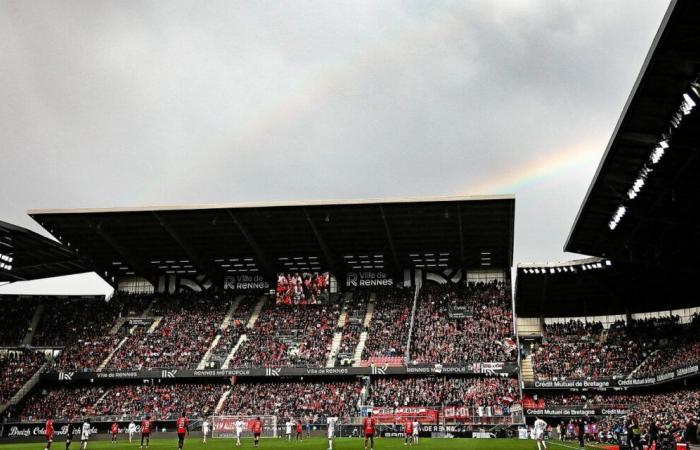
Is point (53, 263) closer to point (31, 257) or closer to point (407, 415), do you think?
point (31, 257)

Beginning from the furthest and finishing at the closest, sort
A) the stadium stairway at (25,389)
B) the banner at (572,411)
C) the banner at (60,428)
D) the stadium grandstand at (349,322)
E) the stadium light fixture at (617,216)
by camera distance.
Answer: the stadium stairway at (25,389), the banner at (60,428), the banner at (572,411), the stadium grandstand at (349,322), the stadium light fixture at (617,216)

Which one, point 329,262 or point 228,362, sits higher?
point 329,262

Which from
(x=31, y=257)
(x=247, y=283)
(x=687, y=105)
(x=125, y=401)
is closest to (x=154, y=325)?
(x=247, y=283)

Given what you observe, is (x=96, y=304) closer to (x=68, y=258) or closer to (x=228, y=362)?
(x=68, y=258)

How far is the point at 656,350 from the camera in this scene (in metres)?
63.5

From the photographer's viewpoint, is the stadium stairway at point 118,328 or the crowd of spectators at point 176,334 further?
the stadium stairway at point 118,328

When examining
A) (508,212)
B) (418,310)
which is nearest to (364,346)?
(418,310)

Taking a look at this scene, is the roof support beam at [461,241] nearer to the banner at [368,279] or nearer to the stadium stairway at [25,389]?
the banner at [368,279]

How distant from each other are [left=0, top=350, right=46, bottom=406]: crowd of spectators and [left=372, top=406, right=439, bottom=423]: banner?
35.5m

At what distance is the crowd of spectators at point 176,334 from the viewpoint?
6950 cm

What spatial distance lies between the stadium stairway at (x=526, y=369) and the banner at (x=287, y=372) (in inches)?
267

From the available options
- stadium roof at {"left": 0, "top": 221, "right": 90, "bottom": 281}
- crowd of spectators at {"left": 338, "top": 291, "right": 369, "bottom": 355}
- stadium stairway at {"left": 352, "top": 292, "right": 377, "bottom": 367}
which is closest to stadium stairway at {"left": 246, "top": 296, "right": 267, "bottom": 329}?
crowd of spectators at {"left": 338, "top": 291, "right": 369, "bottom": 355}

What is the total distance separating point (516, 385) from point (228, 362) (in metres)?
27.3

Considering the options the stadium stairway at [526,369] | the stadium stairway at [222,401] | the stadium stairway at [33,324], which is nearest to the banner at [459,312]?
the stadium stairway at [526,369]
